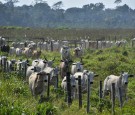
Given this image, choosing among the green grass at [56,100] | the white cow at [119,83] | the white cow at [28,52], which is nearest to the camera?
the green grass at [56,100]

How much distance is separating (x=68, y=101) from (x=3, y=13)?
14541 cm

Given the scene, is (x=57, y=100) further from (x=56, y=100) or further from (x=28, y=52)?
(x=28, y=52)

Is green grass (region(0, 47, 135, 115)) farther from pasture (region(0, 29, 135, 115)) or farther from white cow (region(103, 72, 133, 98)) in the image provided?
white cow (region(103, 72, 133, 98))

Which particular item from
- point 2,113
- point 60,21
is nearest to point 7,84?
point 2,113

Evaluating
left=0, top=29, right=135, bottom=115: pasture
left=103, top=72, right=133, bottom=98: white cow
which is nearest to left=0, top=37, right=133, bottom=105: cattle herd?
left=103, top=72, right=133, bottom=98: white cow

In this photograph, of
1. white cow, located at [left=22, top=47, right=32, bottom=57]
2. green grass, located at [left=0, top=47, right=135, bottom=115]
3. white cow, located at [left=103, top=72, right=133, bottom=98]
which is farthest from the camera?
white cow, located at [left=22, top=47, right=32, bottom=57]

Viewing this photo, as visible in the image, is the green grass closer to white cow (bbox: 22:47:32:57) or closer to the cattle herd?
the cattle herd

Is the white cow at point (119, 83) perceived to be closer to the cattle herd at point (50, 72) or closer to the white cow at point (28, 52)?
the cattle herd at point (50, 72)

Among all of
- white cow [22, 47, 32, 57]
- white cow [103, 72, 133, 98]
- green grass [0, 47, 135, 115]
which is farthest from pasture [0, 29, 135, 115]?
white cow [22, 47, 32, 57]

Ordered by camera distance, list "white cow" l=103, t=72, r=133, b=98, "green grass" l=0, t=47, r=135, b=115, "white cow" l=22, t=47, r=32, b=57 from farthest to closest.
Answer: "white cow" l=22, t=47, r=32, b=57 < "white cow" l=103, t=72, r=133, b=98 < "green grass" l=0, t=47, r=135, b=115

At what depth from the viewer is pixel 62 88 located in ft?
55.1

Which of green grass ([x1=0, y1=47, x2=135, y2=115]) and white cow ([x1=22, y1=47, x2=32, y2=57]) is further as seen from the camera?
white cow ([x1=22, y1=47, x2=32, y2=57])

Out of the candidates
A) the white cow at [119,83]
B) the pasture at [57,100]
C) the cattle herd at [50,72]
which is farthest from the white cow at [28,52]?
the white cow at [119,83]

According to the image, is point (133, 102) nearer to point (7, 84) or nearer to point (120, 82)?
point (120, 82)
